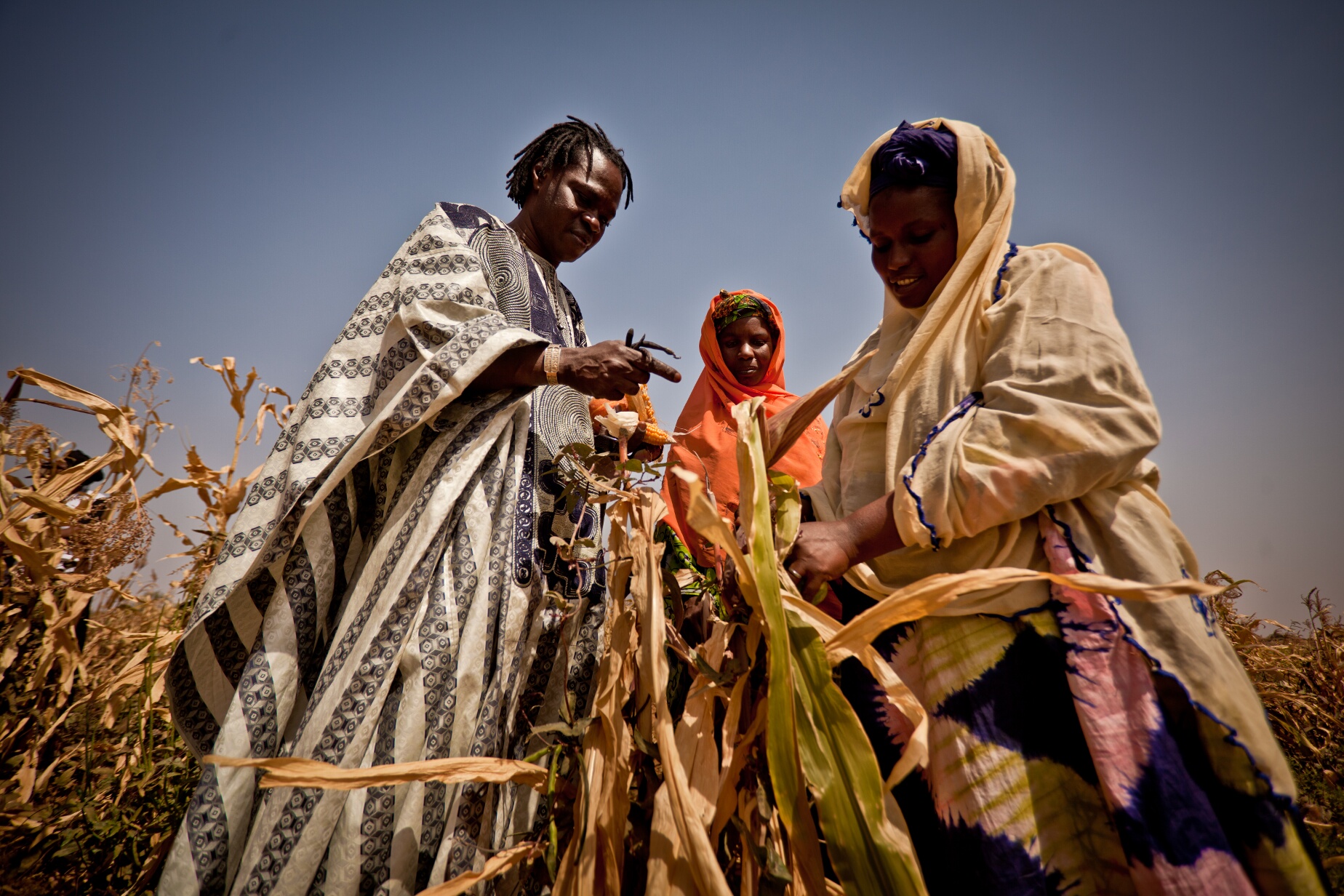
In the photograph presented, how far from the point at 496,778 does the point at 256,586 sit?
0.93 meters

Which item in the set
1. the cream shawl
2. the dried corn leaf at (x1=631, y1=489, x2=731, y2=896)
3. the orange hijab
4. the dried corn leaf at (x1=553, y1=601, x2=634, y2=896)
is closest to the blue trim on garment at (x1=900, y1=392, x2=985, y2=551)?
the cream shawl

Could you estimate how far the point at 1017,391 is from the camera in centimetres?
115

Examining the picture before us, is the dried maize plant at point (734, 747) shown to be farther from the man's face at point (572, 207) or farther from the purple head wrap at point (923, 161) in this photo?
the man's face at point (572, 207)

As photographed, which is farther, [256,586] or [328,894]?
[256,586]

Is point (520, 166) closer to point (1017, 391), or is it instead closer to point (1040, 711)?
point (1017, 391)

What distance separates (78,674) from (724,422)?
291 centimetres

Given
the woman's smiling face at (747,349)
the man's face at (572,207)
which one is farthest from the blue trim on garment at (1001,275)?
the woman's smiling face at (747,349)

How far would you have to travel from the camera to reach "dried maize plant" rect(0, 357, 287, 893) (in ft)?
6.13

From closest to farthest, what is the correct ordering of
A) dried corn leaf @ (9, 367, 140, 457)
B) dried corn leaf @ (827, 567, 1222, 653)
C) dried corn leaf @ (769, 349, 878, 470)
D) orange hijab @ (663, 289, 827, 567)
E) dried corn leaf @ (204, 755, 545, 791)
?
1. dried corn leaf @ (827, 567, 1222, 653)
2. dried corn leaf @ (204, 755, 545, 791)
3. dried corn leaf @ (769, 349, 878, 470)
4. dried corn leaf @ (9, 367, 140, 457)
5. orange hijab @ (663, 289, 827, 567)

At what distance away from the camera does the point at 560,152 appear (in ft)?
8.11

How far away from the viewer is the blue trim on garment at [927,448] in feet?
3.74

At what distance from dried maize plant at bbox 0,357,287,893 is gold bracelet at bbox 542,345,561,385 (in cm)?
150

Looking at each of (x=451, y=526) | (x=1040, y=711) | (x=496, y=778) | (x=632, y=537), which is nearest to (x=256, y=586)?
(x=451, y=526)

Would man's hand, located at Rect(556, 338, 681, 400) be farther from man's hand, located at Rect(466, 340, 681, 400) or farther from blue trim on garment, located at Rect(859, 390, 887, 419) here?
blue trim on garment, located at Rect(859, 390, 887, 419)
